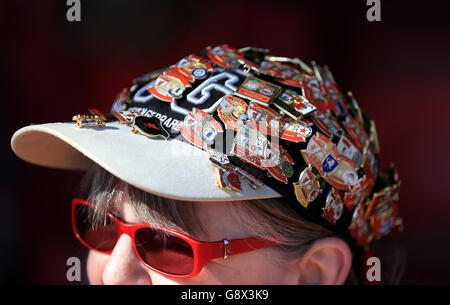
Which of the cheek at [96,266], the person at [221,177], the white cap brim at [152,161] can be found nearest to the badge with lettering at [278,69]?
the person at [221,177]

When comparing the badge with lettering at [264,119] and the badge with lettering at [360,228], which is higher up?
the badge with lettering at [264,119]

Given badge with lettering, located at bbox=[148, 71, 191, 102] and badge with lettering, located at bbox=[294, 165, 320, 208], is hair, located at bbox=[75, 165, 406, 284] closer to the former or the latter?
badge with lettering, located at bbox=[294, 165, 320, 208]

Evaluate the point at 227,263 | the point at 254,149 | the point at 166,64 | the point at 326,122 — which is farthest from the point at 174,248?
the point at 166,64

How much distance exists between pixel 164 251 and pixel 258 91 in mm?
580

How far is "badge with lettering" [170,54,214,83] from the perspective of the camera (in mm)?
1323

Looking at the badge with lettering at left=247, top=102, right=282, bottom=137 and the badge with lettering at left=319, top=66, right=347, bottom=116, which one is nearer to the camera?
the badge with lettering at left=247, top=102, right=282, bottom=137

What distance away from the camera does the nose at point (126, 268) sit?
1.25m

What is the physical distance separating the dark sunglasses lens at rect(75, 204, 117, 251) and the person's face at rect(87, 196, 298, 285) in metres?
0.05

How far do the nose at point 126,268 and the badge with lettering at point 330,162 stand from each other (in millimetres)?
622

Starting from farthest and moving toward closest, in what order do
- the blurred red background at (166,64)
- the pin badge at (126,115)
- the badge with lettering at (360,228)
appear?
the blurred red background at (166,64)
the badge with lettering at (360,228)
the pin badge at (126,115)

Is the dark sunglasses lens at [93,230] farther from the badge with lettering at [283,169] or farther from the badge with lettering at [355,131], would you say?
the badge with lettering at [355,131]

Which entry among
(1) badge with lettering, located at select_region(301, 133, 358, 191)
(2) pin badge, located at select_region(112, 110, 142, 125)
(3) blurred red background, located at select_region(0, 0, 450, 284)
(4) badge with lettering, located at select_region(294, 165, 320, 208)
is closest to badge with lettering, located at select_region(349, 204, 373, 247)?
(1) badge with lettering, located at select_region(301, 133, 358, 191)

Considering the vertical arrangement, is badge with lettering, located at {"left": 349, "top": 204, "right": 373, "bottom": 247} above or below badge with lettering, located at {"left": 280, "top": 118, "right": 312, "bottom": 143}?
below

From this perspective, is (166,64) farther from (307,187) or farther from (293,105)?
(307,187)
